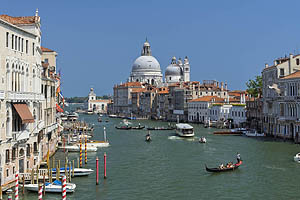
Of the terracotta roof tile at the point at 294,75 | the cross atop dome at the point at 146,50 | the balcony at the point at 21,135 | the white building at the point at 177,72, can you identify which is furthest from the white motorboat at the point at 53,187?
the cross atop dome at the point at 146,50

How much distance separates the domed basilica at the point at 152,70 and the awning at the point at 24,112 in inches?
3895

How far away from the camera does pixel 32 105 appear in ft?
66.0

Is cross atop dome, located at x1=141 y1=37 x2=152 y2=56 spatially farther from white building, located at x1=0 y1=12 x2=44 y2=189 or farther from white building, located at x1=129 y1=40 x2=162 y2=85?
white building, located at x1=0 y1=12 x2=44 y2=189

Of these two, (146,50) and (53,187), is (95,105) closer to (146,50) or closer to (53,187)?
(146,50)

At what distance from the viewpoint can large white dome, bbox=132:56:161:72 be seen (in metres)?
128

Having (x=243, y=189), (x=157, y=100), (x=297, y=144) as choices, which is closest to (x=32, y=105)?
(x=243, y=189)

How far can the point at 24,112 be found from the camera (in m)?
18.3

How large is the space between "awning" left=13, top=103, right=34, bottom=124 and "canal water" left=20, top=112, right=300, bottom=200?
3.01 m

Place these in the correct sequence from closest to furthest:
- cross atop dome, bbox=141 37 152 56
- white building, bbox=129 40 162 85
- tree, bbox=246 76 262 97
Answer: tree, bbox=246 76 262 97 < white building, bbox=129 40 162 85 < cross atop dome, bbox=141 37 152 56

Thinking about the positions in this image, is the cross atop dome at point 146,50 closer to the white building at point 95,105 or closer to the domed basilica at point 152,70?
the domed basilica at point 152,70

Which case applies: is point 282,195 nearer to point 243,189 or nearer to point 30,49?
point 243,189

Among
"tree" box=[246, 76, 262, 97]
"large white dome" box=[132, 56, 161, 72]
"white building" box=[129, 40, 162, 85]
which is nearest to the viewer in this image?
"tree" box=[246, 76, 262, 97]

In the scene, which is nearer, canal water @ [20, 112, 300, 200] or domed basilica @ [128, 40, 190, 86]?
canal water @ [20, 112, 300, 200]

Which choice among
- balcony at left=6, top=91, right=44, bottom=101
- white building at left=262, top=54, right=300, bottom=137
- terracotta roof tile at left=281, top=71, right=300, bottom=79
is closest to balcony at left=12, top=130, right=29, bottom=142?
balcony at left=6, top=91, right=44, bottom=101
